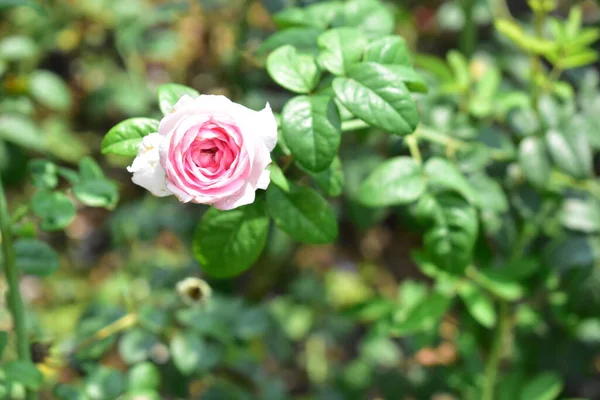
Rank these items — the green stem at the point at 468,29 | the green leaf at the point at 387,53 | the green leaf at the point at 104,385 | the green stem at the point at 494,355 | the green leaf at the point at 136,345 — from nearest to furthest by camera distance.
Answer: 1. the green leaf at the point at 387,53
2. the green leaf at the point at 104,385
3. the green leaf at the point at 136,345
4. the green stem at the point at 494,355
5. the green stem at the point at 468,29

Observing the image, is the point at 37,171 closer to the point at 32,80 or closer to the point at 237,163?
the point at 237,163

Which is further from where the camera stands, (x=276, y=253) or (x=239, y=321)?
(x=276, y=253)

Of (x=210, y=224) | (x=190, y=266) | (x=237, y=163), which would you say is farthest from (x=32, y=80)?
(x=237, y=163)

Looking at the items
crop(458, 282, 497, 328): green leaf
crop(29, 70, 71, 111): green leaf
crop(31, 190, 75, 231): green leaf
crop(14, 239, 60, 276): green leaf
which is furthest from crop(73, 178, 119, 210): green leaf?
crop(29, 70, 71, 111): green leaf

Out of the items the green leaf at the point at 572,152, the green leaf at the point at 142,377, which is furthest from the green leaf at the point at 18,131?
the green leaf at the point at 572,152

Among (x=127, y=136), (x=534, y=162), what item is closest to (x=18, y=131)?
(x=127, y=136)

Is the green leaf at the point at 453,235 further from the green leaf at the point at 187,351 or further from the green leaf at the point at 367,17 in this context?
the green leaf at the point at 187,351
